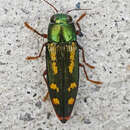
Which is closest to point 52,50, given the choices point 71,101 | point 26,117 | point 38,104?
point 71,101

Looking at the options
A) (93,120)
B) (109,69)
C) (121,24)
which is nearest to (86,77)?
(109,69)

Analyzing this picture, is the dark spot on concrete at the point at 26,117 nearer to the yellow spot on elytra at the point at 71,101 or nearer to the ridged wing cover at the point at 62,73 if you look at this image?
the ridged wing cover at the point at 62,73

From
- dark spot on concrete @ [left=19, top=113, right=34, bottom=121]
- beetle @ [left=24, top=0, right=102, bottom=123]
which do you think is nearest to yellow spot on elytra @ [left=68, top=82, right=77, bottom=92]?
beetle @ [left=24, top=0, right=102, bottom=123]

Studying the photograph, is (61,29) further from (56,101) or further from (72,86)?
(56,101)

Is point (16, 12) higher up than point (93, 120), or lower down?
higher up

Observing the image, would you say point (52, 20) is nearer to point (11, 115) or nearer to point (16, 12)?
point (16, 12)

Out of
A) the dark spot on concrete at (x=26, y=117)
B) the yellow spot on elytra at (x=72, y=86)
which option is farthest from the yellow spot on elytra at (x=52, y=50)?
the dark spot on concrete at (x=26, y=117)

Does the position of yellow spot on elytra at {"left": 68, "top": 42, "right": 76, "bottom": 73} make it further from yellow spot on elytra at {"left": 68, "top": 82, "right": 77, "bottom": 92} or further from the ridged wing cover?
yellow spot on elytra at {"left": 68, "top": 82, "right": 77, "bottom": 92}
